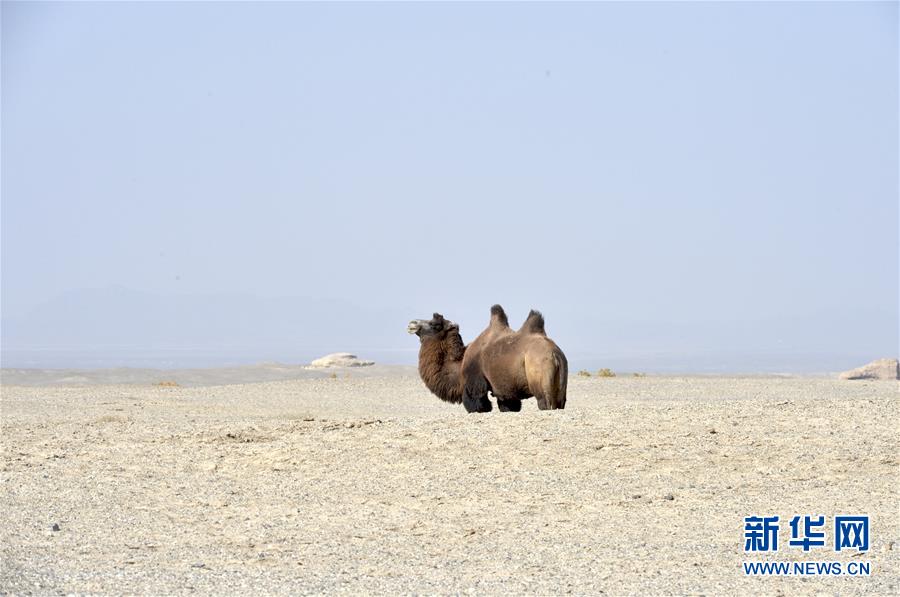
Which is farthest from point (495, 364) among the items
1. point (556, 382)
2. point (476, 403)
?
point (556, 382)

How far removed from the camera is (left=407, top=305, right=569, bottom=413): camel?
49.9 feet

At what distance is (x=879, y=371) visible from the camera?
3491 centimetres

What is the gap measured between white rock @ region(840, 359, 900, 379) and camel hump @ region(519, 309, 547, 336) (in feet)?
68.2

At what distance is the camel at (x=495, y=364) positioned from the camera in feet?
49.9

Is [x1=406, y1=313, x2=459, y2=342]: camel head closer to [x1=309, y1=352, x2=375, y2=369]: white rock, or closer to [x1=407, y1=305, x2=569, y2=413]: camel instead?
[x1=407, y1=305, x2=569, y2=413]: camel

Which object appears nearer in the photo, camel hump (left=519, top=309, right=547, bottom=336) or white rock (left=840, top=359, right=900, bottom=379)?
camel hump (left=519, top=309, right=547, bottom=336)

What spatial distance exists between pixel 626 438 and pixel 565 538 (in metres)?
3.58

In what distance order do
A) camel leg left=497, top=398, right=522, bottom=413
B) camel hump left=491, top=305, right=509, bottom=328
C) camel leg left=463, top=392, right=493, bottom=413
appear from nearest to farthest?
camel leg left=497, top=398, right=522, bottom=413 → camel leg left=463, top=392, right=493, bottom=413 → camel hump left=491, top=305, right=509, bottom=328

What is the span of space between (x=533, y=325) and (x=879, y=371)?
863 inches

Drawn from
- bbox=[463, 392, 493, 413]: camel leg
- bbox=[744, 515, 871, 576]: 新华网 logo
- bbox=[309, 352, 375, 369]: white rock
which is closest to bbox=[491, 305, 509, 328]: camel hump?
bbox=[463, 392, 493, 413]: camel leg

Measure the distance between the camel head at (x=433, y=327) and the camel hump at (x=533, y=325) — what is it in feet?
5.56

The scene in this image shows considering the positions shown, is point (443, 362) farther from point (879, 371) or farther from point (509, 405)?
point (879, 371)

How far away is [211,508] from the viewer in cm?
1050

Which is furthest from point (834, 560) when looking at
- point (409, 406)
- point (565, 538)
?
point (409, 406)
